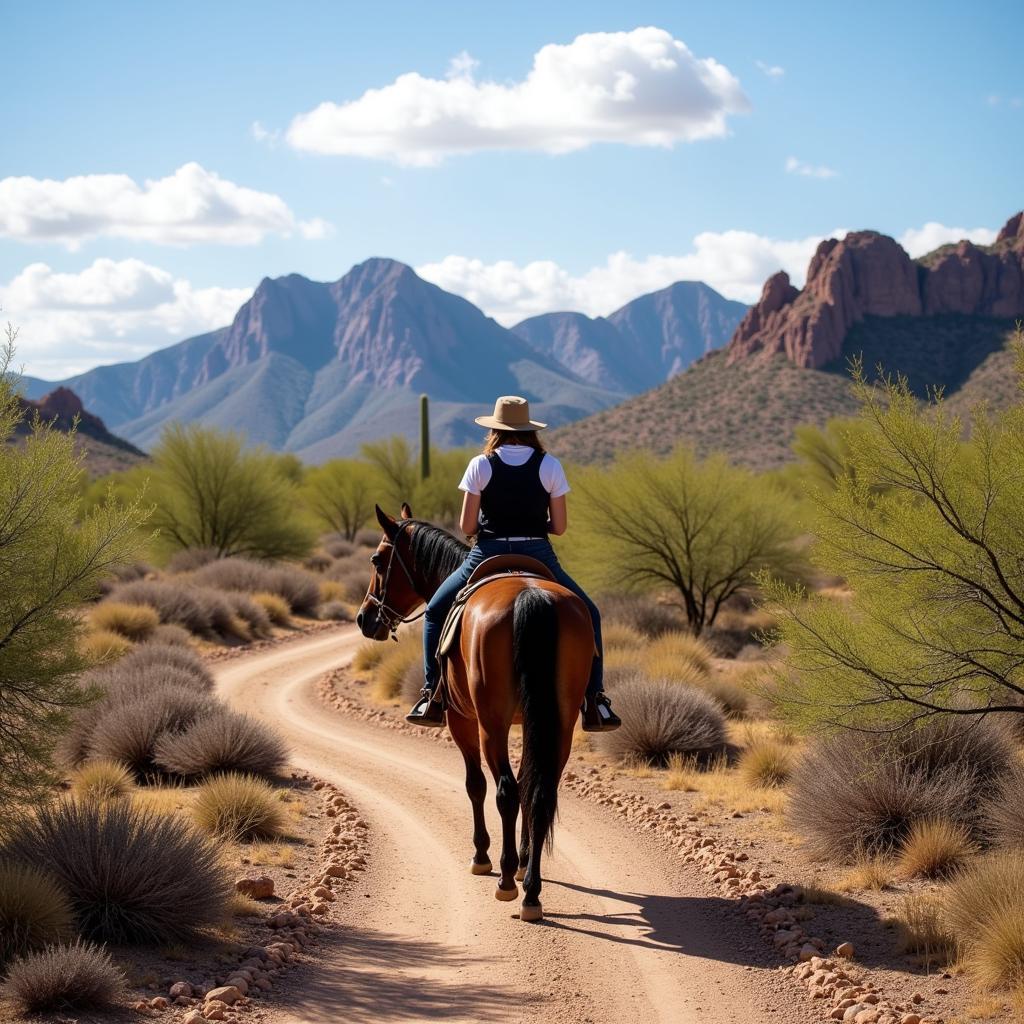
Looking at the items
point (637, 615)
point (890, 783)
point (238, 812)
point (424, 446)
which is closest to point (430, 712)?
point (238, 812)

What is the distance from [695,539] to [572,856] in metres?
15.0

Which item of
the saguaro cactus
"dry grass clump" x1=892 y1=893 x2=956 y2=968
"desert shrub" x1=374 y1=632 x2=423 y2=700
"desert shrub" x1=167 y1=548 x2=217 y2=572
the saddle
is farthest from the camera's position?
the saguaro cactus

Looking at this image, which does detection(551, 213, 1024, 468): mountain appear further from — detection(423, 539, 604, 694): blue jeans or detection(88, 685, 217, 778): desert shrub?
detection(423, 539, 604, 694): blue jeans

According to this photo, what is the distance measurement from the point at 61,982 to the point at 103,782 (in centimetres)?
565

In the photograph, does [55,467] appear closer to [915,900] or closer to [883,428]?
[883,428]

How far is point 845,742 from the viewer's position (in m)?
9.65

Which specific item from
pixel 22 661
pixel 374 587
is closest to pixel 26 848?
pixel 22 661

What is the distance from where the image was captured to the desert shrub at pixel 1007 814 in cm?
811

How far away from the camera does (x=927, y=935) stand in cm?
675

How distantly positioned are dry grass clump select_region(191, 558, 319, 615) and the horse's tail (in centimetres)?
2380

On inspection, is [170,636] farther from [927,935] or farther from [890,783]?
[927,935]

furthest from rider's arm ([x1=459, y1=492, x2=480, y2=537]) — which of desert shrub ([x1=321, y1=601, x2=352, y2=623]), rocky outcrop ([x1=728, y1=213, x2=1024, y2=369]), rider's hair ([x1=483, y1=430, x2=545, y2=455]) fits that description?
rocky outcrop ([x1=728, y1=213, x2=1024, y2=369])

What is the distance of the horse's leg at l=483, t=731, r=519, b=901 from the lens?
7418 mm

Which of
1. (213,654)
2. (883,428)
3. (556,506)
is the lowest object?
(213,654)
